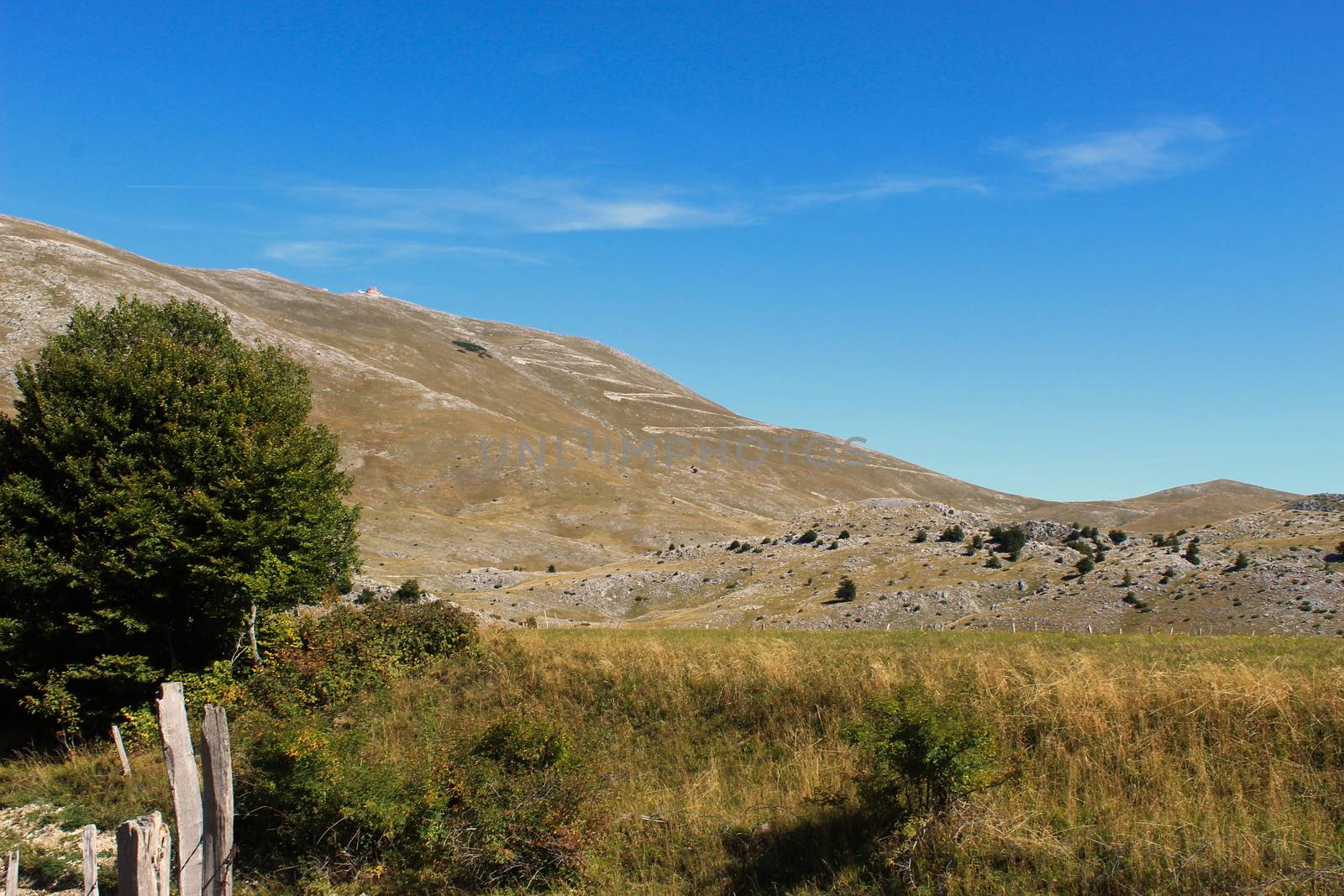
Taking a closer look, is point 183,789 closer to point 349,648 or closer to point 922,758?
point 922,758

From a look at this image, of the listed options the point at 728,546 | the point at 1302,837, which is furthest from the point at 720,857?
the point at 728,546

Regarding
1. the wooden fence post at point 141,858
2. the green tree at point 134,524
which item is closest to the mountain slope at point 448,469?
the green tree at point 134,524

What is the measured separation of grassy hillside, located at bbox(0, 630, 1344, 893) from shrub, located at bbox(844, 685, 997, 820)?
32 cm

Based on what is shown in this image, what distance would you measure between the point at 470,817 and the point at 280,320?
629 ft

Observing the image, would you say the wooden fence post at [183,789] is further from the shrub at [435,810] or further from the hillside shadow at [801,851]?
the hillside shadow at [801,851]

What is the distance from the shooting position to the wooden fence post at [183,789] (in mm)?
8523

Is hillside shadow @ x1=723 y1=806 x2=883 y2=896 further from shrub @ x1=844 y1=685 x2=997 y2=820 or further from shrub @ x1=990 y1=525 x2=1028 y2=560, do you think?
shrub @ x1=990 y1=525 x2=1028 y2=560

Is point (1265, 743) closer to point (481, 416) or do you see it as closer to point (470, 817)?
point (470, 817)

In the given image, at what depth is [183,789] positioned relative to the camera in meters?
8.61

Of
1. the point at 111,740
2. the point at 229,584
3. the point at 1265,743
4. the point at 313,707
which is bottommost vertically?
the point at 111,740

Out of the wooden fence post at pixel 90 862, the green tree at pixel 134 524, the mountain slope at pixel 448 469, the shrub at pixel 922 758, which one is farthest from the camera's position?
the mountain slope at pixel 448 469

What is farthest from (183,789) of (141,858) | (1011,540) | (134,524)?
(1011,540)

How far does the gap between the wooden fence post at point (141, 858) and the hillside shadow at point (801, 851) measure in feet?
22.8

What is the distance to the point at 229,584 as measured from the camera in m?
22.0
